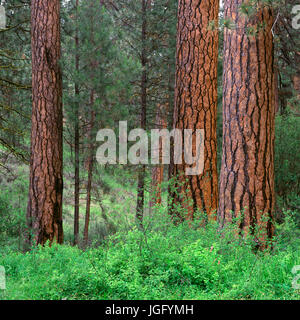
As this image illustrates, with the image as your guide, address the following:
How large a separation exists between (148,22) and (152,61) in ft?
4.19

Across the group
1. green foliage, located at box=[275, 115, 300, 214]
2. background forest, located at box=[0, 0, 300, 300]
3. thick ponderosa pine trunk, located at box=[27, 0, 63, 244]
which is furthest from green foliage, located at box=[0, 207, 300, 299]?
green foliage, located at box=[275, 115, 300, 214]

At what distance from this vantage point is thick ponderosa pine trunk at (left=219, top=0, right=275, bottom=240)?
178 inches

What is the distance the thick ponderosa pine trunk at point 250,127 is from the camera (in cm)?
452

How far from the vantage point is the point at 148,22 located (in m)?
12.7

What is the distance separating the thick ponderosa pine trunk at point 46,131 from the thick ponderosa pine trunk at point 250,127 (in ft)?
14.0

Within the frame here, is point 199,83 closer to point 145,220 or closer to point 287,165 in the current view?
point 145,220

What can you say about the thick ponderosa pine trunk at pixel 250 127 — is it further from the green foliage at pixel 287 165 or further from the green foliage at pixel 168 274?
the green foliage at pixel 287 165

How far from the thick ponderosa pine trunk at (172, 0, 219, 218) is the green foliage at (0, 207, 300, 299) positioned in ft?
6.88

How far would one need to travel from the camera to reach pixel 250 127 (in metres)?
4.55

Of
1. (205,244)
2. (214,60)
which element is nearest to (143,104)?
(214,60)

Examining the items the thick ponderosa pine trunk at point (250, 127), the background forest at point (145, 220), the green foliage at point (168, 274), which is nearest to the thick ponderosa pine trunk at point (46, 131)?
the background forest at point (145, 220)

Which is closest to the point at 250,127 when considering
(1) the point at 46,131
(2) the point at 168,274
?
(2) the point at 168,274

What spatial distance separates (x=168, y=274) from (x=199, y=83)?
3.59m

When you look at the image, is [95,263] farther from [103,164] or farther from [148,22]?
[148,22]
